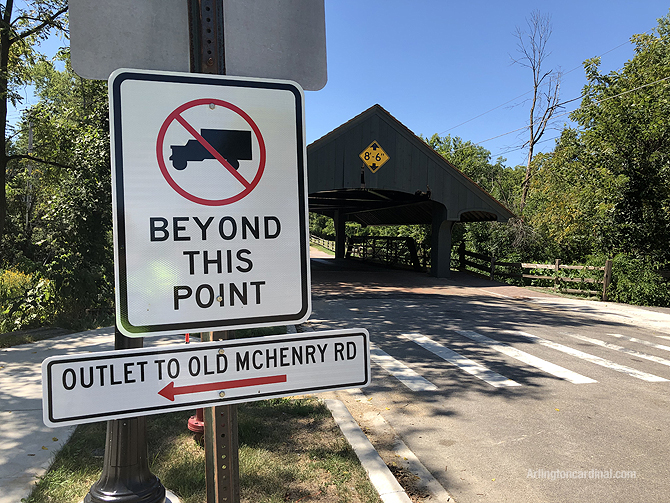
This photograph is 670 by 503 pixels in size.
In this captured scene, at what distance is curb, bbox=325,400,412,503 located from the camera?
351 centimetres

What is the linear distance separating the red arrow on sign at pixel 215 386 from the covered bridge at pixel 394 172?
1620cm

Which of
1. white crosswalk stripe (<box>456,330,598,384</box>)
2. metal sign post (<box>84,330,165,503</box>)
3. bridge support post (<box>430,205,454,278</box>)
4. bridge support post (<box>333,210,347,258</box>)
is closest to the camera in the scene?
metal sign post (<box>84,330,165,503</box>)

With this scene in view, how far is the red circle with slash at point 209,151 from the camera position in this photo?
4.46 ft

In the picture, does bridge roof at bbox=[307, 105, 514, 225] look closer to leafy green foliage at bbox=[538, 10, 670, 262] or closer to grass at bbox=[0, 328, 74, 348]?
leafy green foliage at bbox=[538, 10, 670, 262]

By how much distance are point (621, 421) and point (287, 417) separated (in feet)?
12.0

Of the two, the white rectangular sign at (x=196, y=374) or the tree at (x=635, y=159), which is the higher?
the tree at (x=635, y=159)

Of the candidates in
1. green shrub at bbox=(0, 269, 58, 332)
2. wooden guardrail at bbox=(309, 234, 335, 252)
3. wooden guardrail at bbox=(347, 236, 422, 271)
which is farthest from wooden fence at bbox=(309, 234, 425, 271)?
green shrub at bbox=(0, 269, 58, 332)

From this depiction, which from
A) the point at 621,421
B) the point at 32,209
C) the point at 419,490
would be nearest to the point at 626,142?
the point at 621,421

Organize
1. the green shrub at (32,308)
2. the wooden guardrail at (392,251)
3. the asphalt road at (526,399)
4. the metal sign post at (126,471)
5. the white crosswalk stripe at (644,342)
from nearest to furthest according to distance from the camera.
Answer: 1. the metal sign post at (126,471)
2. the asphalt road at (526,399)
3. the green shrub at (32,308)
4. the white crosswalk stripe at (644,342)
5. the wooden guardrail at (392,251)

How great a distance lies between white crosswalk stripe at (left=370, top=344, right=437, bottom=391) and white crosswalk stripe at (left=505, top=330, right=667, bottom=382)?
3.22 m

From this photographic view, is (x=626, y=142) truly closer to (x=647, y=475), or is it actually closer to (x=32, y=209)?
(x=647, y=475)

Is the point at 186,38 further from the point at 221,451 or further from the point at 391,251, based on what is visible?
the point at 391,251

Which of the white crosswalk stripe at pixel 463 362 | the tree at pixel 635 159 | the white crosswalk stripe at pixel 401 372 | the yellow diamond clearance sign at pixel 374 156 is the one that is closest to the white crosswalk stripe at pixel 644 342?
the white crosswalk stripe at pixel 463 362

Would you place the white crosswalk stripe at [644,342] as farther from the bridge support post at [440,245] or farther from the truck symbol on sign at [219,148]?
the bridge support post at [440,245]
